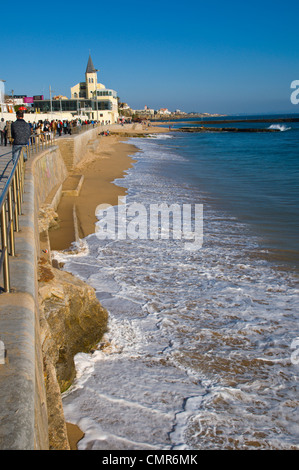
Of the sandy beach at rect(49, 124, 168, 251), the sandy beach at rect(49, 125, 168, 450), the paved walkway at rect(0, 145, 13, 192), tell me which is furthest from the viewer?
the sandy beach at rect(49, 124, 168, 251)

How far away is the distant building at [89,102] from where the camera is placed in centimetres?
7728

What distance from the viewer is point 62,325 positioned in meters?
4.39

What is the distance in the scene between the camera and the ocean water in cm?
364

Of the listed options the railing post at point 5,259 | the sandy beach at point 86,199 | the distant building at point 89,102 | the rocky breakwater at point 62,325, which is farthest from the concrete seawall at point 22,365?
the distant building at point 89,102

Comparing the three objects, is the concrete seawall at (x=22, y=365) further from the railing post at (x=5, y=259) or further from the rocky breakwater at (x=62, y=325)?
the rocky breakwater at (x=62, y=325)

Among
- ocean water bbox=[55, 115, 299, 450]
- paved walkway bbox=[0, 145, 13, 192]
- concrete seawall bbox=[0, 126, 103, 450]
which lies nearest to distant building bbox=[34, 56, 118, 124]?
paved walkway bbox=[0, 145, 13, 192]

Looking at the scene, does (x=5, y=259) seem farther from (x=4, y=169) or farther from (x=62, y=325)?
(x=4, y=169)

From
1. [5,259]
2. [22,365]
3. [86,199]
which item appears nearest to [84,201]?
[86,199]

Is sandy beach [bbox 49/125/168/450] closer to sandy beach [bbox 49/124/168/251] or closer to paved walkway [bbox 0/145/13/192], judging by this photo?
sandy beach [bbox 49/124/168/251]

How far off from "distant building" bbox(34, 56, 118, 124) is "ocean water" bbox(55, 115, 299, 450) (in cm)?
6749

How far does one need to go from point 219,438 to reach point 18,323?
2.08 meters

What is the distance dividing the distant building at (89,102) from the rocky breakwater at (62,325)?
70.2 metres

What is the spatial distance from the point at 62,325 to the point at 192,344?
161 cm
